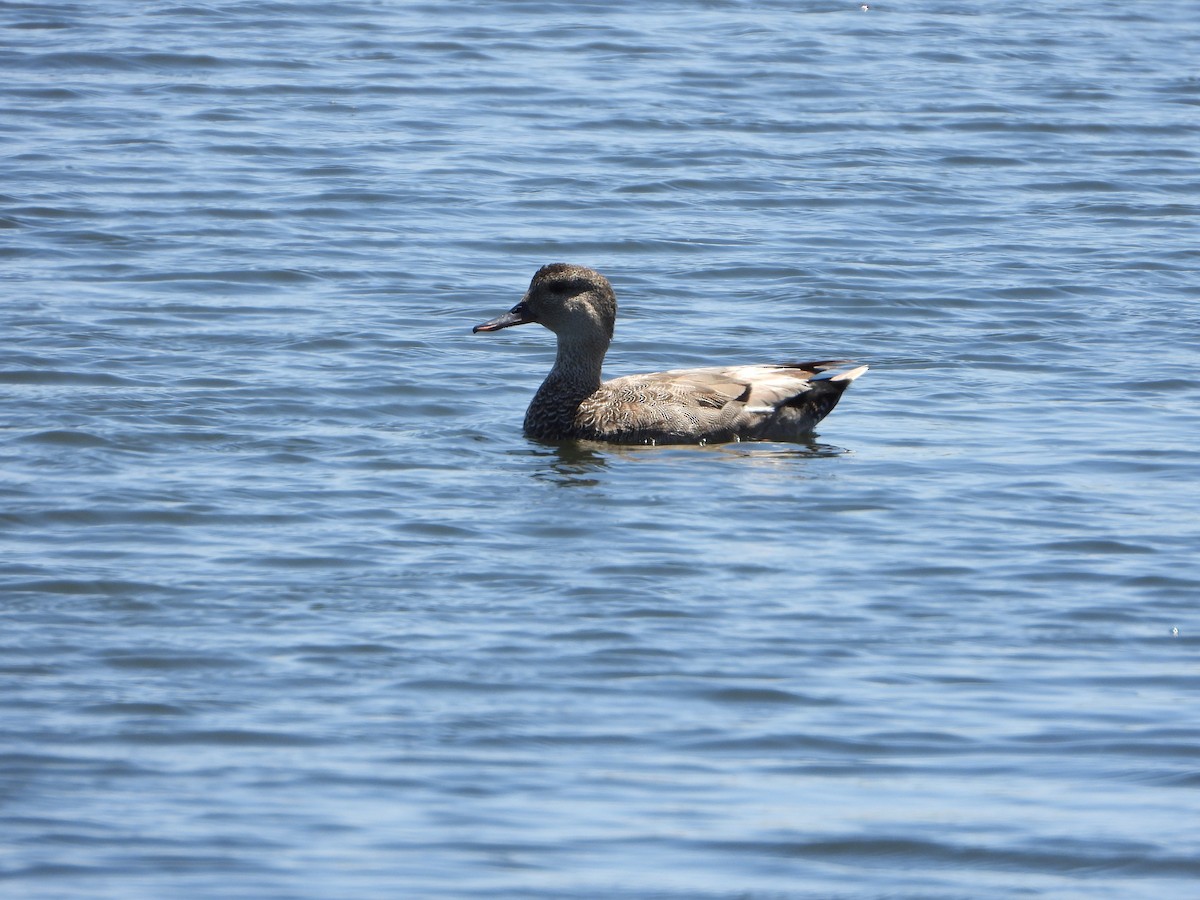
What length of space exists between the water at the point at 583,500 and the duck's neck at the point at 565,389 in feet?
0.68

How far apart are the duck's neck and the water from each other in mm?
207

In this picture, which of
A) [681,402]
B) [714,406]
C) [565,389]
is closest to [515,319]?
[565,389]

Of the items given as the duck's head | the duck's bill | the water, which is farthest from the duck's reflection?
the duck's bill

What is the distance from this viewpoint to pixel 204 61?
2227 cm

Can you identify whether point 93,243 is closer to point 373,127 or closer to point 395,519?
point 373,127

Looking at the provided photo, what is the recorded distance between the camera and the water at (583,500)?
6.50m

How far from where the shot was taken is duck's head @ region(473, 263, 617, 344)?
39.6 ft

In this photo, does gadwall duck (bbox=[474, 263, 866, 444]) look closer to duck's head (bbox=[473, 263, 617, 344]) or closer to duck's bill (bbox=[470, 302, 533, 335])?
duck's head (bbox=[473, 263, 617, 344])

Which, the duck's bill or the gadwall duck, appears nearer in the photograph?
the gadwall duck

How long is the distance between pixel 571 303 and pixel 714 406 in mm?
1132

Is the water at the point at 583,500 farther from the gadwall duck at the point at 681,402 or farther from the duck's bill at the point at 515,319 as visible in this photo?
the duck's bill at the point at 515,319

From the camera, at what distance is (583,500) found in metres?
10.3

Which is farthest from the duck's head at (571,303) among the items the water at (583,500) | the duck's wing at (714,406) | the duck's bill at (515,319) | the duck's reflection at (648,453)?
the duck's reflection at (648,453)

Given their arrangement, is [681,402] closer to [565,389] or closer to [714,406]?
[714,406]
